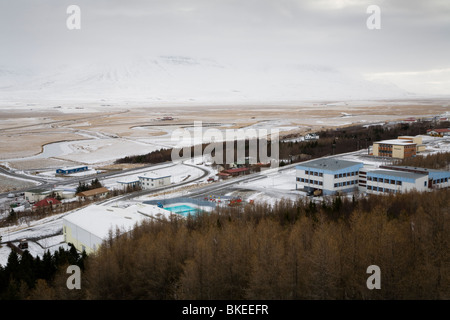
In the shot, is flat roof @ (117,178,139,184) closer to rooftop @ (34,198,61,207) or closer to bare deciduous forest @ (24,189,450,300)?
rooftop @ (34,198,61,207)

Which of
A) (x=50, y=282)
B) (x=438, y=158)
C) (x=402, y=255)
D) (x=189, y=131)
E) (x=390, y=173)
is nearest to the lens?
(x=402, y=255)

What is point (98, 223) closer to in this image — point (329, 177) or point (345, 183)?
point (329, 177)

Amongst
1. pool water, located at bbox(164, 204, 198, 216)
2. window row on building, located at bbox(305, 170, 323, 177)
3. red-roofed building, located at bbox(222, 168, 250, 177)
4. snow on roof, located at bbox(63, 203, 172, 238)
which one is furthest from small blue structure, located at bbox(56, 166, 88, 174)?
window row on building, located at bbox(305, 170, 323, 177)

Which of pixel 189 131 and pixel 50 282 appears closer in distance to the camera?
pixel 50 282

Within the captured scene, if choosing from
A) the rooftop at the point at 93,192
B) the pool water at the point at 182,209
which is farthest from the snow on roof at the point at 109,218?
the rooftop at the point at 93,192

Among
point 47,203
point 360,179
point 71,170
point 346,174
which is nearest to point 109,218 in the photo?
point 47,203

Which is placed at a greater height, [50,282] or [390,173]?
[390,173]

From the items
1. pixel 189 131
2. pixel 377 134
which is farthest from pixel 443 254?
pixel 189 131
